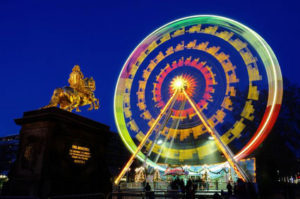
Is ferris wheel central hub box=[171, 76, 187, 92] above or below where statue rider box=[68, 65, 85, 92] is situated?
above

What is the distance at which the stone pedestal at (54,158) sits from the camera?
6.69 metres

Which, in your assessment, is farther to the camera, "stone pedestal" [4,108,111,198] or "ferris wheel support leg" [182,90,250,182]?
"ferris wheel support leg" [182,90,250,182]

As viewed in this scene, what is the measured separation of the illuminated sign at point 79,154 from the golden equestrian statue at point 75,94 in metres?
2.03

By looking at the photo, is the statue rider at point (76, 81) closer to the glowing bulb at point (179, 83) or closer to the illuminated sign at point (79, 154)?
the illuminated sign at point (79, 154)

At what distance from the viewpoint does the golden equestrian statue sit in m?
9.08

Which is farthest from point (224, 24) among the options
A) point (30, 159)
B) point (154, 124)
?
point (30, 159)

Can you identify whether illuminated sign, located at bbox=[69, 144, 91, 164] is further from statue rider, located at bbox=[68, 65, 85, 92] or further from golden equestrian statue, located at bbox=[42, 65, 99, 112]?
statue rider, located at bbox=[68, 65, 85, 92]

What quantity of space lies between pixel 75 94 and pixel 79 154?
8.71 feet

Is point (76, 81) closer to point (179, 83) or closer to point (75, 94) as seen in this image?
point (75, 94)

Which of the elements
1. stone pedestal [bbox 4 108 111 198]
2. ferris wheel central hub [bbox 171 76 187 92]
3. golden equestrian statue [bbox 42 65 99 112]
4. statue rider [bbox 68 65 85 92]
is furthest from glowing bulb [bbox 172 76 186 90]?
stone pedestal [bbox 4 108 111 198]

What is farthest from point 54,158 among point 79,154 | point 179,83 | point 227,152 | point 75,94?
point 179,83

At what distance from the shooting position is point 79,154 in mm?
7836

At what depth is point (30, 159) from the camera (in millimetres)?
6957

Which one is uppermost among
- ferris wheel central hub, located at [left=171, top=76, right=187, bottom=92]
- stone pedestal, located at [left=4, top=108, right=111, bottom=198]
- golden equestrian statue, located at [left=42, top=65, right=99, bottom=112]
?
ferris wheel central hub, located at [left=171, top=76, right=187, bottom=92]
